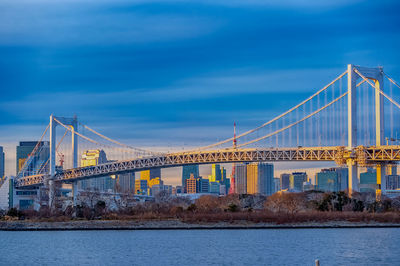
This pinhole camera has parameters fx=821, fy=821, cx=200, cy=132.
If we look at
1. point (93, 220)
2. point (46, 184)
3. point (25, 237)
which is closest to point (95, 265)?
point (25, 237)


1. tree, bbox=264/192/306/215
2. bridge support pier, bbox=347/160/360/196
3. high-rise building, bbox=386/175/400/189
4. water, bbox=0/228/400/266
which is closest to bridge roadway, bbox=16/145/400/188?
bridge support pier, bbox=347/160/360/196

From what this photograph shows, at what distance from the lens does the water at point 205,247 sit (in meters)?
31.6

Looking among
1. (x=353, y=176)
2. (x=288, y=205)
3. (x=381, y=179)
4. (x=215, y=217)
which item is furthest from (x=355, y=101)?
(x=215, y=217)

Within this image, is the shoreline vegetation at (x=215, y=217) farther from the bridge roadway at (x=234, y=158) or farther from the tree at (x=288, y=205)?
the bridge roadway at (x=234, y=158)

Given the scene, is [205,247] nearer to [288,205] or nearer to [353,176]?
[353,176]

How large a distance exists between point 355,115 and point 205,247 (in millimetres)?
24852

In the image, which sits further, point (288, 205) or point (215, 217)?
point (288, 205)

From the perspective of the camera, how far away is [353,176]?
5978cm

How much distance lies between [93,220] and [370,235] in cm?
1905

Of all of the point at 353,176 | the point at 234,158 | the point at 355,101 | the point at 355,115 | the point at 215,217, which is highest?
the point at 355,101

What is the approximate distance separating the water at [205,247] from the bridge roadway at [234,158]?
11023mm

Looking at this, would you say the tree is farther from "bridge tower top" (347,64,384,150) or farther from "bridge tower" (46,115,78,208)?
"bridge tower" (46,115,78,208)

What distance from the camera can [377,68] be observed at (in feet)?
198

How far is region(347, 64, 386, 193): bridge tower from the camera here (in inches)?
2292
